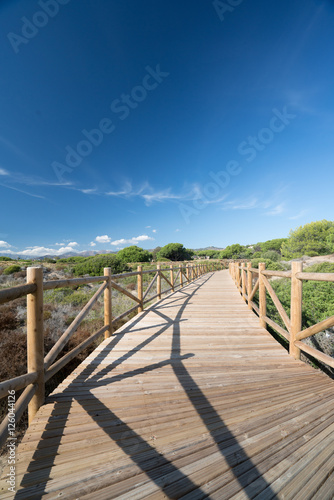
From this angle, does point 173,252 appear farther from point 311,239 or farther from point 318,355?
Answer: point 318,355

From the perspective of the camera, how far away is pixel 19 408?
1.49 metres

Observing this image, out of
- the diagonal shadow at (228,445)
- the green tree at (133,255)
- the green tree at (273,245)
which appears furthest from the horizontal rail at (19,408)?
the green tree at (273,245)

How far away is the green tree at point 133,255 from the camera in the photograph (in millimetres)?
35250

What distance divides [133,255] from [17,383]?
34.5 metres

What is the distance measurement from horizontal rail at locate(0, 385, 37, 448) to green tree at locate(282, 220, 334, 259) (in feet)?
110

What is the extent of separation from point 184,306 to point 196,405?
4.01 m

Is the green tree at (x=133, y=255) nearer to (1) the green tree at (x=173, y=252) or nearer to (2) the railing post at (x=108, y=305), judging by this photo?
(1) the green tree at (x=173, y=252)

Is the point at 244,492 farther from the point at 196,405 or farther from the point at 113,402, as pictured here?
the point at 113,402

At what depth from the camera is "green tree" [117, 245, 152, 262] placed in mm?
35250

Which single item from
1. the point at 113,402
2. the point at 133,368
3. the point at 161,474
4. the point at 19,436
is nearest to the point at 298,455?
the point at 161,474

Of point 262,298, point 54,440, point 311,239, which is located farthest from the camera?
point 311,239

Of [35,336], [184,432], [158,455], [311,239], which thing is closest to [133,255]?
[311,239]

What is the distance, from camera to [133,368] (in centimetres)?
241

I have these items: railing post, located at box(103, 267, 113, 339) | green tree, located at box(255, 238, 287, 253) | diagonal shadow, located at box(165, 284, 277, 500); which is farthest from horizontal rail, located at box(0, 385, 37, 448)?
green tree, located at box(255, 238, 287, 253)
